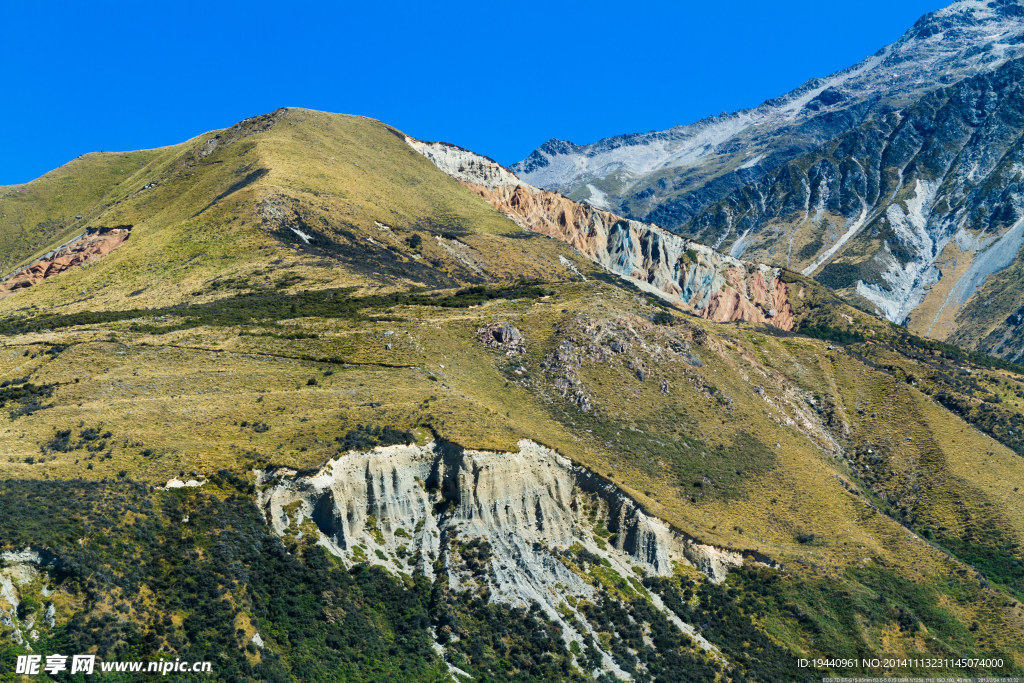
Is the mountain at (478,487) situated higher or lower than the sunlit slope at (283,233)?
lower

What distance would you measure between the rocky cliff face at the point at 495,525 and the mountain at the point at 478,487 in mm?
228

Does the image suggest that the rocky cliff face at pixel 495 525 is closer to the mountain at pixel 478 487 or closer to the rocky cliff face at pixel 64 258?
the mountain at pixel 478 487

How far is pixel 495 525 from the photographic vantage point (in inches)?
2625

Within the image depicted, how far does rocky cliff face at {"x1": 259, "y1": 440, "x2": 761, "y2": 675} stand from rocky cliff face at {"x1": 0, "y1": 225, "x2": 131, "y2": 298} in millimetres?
110193

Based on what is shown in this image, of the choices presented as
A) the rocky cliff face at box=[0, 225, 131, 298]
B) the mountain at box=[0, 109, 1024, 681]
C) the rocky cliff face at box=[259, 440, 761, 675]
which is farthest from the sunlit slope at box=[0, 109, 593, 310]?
the rocky cliff face at box=[259, 440, 761, 675]

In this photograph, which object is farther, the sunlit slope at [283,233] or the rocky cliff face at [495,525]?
the sunlit slope at [283,233]

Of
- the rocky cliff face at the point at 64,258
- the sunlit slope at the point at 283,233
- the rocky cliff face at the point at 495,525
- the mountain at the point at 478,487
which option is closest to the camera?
the mountain at the point at 478,487

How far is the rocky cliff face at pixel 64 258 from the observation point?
480ft

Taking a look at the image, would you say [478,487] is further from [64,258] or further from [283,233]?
[64,258]

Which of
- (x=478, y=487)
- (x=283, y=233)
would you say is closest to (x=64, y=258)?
(x=283, y=233)

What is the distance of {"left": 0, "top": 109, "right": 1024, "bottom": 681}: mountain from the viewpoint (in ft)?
172

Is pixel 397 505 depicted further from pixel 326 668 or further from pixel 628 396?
pixel 628 396

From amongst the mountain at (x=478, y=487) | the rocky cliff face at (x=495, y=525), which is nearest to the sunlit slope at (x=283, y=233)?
the mountain at (x=478, y=487)

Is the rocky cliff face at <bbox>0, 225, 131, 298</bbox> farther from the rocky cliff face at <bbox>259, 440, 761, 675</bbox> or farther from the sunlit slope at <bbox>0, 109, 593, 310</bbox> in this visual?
the rocky cliff face at <bbox>259, 440, 761, 675</bbox>
